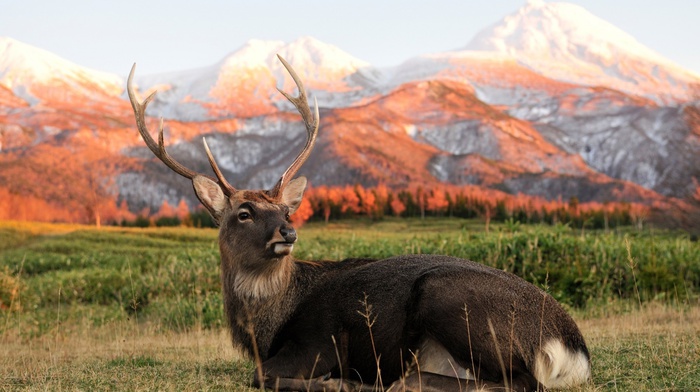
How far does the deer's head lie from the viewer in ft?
21.5

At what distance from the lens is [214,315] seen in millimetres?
12703

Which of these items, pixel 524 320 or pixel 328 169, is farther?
pixel 328 169

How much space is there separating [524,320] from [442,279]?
0.68 m

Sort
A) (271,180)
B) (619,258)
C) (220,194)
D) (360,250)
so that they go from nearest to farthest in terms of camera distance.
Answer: (220,194) → (619,258) → (360,250) → (271,180)

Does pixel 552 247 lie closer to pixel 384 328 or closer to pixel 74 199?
pixel 384 328

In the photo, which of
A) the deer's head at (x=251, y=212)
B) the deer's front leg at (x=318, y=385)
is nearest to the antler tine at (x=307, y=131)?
the deer's head at (x=251, y=212)

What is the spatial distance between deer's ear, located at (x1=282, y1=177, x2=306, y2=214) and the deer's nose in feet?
4.06

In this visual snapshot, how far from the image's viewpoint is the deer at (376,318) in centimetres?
545

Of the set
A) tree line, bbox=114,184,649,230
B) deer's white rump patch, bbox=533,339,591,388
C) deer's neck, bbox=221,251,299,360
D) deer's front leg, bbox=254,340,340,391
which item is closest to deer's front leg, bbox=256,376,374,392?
deer's front leg, bbox=254,340,340,391

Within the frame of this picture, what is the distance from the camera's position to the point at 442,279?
5797 millimetres

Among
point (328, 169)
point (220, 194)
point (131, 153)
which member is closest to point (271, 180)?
point (328, 169)

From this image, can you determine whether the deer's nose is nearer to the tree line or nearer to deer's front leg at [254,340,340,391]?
deer's front leg at [254,340,340,391]

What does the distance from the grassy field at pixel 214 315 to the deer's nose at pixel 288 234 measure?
1264 mm

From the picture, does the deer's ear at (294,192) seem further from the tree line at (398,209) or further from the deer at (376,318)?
the tree line at (398,209)
